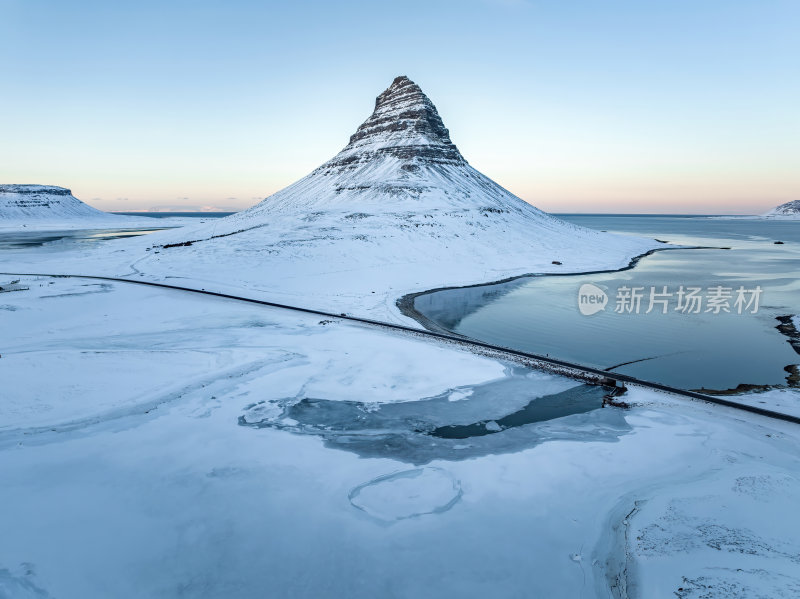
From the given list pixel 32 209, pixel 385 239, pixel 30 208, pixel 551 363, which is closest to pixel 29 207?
pixel 30 208

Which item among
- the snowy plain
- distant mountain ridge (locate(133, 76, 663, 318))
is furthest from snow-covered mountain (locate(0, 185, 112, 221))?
Answer: the snowy plain

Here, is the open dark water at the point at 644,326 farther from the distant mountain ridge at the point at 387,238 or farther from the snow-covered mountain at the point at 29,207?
the snow-covered mountain at the point at 29,207

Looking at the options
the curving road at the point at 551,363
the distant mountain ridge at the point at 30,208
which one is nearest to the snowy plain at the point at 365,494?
the curving road at the point at 551,363

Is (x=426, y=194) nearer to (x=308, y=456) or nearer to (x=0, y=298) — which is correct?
(x=0, y=298)

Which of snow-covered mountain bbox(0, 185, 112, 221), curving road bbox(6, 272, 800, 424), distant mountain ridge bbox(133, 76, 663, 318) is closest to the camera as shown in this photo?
curving road bbox(6, 272, 800, 424)

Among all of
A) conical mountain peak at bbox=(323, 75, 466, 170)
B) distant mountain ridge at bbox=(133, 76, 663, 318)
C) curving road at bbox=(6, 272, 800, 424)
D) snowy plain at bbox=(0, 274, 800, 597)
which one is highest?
conical mountain peak at bbox=(323, 75, 466, 170)

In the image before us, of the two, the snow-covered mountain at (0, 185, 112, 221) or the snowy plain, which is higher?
the snow-covered mountain at (0, 185, 112, 221)

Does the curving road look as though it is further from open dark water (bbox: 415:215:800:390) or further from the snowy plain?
open dark water (bbox: 415:215:800:390)
